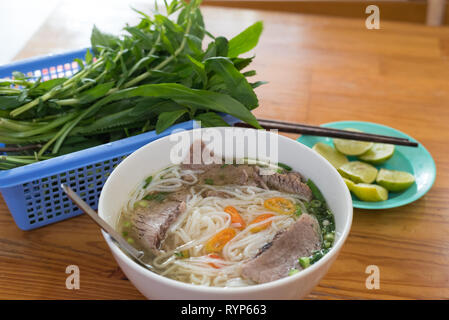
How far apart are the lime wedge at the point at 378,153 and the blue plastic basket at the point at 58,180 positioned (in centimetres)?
51

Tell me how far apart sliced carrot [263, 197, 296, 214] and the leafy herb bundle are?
0.26 m

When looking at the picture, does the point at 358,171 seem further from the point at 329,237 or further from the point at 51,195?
the point at 51,195

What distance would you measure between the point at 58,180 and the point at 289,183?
67 centimetres

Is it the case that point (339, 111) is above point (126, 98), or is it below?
below

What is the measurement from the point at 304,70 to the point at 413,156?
80 cm

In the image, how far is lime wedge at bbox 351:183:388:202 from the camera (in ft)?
4.85

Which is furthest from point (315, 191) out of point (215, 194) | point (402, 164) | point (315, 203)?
point (402, 164)

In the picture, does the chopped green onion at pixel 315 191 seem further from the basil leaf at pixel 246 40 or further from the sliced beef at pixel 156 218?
the basil leaf at pixel 246 40

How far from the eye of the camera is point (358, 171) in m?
1.61

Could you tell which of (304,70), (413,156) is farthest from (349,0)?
(413,156)

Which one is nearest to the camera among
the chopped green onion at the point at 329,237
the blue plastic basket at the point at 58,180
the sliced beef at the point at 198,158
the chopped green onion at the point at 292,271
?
the chopped green onion at the point at 292,271

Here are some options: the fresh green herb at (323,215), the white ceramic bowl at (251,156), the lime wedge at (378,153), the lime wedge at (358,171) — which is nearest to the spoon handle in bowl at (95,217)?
the white ceramic bowl at (251,156)

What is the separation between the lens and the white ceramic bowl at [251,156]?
0.95 metres

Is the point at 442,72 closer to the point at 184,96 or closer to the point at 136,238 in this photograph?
the point at 184,96
